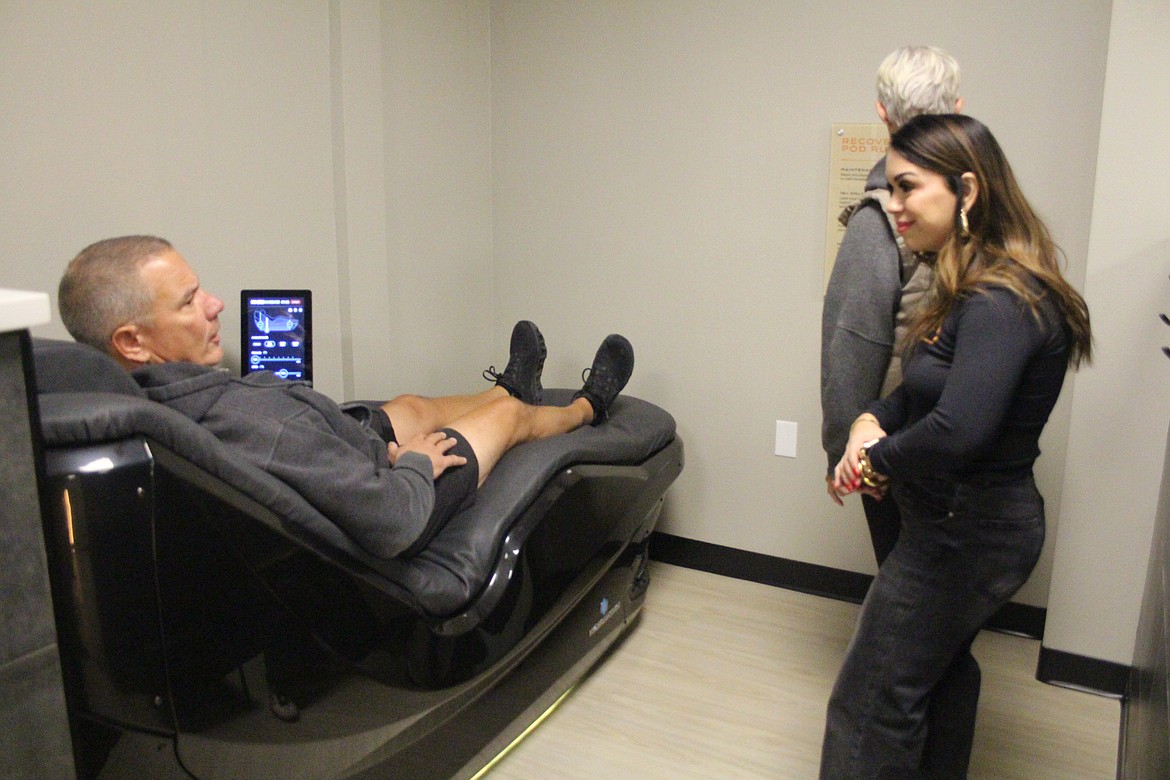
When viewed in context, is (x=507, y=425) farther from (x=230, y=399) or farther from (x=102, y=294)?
(x=102, y=294)

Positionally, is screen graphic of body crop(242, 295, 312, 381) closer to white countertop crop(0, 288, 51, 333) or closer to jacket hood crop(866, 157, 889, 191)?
white countertop crop(0, 288, 51, 333)

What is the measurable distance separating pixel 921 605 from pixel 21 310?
134 centimetres

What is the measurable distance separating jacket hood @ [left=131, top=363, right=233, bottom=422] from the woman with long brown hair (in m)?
1.08

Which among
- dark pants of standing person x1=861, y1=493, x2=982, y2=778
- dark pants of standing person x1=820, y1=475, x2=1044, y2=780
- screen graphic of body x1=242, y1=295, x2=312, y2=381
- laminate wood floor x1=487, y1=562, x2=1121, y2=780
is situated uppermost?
screen graphic of body x1=242, y1=295, x2=312, y2=381

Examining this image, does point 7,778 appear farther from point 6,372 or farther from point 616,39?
point 616,39

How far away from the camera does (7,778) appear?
985mm

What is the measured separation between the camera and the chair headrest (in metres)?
1.19

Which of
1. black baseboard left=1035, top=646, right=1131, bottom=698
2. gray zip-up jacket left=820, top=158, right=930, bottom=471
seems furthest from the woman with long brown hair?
black baseboard left=1035, top=646, right=1131, bottom=698

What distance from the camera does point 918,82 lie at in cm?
166

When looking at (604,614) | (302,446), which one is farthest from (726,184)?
(302,446)

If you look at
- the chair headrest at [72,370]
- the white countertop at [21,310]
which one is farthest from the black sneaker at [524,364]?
the white countertop at [21,310]

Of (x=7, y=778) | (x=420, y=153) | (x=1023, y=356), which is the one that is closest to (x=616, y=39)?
(x=420, y=153)

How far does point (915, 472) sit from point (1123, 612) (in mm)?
1189

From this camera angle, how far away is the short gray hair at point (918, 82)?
1.66 m
